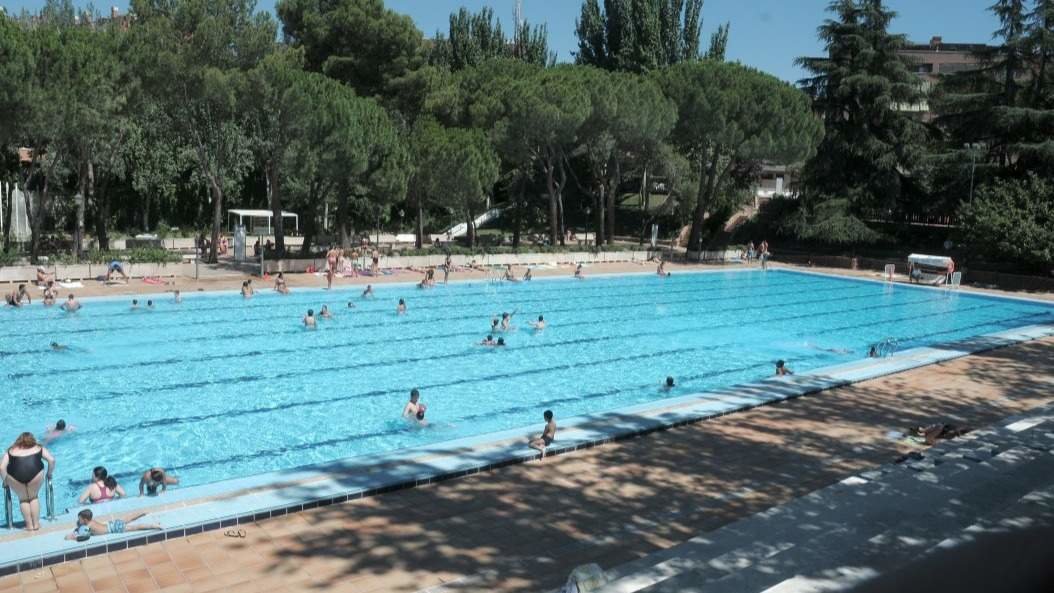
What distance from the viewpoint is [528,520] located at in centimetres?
798

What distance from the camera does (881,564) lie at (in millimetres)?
3027

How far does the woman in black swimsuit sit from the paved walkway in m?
1.16

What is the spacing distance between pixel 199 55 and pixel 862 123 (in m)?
28.9

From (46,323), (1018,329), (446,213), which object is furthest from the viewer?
(446,213)

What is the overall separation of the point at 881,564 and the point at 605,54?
2079 inches

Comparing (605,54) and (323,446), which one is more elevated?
(605,54)

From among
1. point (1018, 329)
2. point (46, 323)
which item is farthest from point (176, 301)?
point (1018, 329)

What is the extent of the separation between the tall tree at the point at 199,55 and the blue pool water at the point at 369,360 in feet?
22.6

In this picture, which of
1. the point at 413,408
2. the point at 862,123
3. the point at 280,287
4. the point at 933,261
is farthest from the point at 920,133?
the point at 413,408

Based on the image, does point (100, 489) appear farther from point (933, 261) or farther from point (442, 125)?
point (933, 261)

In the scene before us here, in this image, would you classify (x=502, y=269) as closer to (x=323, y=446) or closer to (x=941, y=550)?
(x=323, y=446)

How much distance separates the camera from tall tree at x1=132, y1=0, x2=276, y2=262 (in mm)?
25094

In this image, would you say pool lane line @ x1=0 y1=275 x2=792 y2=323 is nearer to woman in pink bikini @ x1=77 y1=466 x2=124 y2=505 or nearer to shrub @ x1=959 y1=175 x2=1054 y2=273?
shrub @ x1=959 y1=175 x2=1054 y2=273

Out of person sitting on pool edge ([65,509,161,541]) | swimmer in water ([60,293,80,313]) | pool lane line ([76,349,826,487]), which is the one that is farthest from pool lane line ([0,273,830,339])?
person sitting on pool edge ([65,509,161,541])
